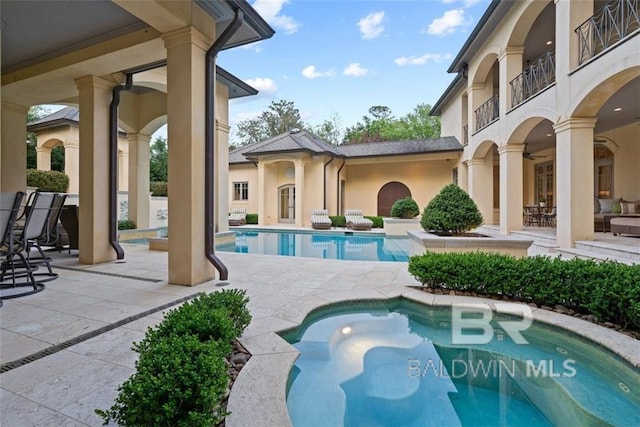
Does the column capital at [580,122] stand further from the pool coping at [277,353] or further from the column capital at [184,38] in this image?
the column capital at [184,38]

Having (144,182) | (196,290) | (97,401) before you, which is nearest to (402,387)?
(97,401)

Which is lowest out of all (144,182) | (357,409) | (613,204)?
(357,409)

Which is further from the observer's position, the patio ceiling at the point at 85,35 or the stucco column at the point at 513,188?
the stucco column at the point at 513,188

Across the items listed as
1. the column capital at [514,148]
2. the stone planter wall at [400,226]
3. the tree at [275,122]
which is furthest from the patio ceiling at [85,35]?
the tree at [275,122]

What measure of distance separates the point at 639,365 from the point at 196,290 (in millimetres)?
4844

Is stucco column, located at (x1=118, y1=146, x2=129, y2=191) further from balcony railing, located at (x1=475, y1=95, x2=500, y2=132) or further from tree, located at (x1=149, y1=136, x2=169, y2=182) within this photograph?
balcony railing, located at (x1=475, y1=95, x2=500, y2=132)

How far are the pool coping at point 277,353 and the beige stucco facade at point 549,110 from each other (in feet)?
16.1

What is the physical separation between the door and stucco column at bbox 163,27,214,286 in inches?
555

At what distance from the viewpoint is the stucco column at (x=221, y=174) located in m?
10.3

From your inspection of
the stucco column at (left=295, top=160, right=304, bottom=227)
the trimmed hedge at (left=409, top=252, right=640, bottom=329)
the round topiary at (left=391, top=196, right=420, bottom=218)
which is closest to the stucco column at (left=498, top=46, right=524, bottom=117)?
the round topiary at (left=391, top=196, right=420, bottom=218)

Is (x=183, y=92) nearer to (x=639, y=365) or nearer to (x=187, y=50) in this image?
(x=187, y=50)

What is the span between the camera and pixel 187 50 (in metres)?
4.61

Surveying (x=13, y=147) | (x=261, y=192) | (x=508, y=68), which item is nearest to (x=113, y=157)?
(x=13, y=147)

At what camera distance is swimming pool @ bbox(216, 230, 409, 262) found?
9219 millimetres
